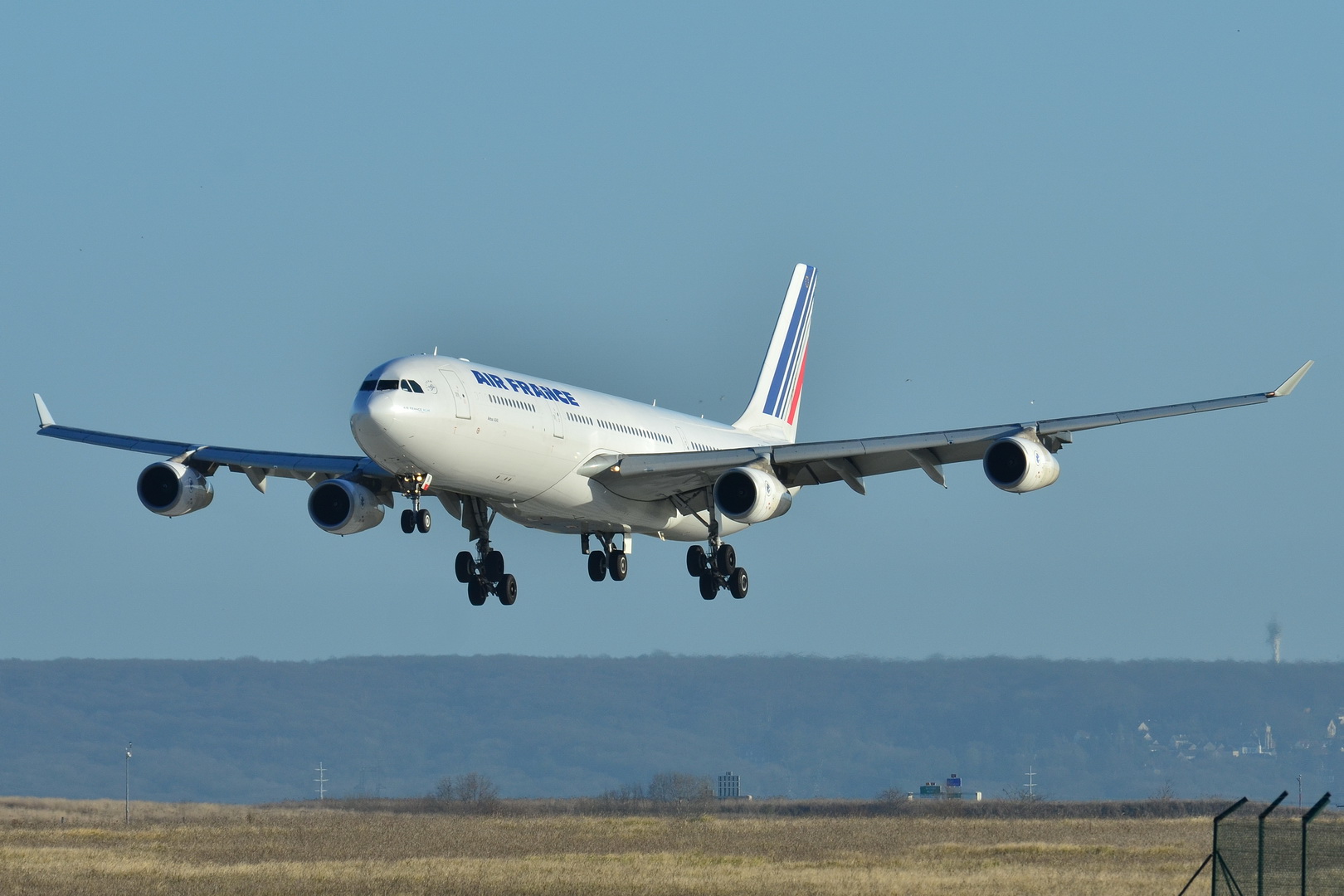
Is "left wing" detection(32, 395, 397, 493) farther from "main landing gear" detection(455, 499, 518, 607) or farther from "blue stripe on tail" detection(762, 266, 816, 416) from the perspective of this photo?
"blue stripe on tail" detection(762, 266, 816, 416)

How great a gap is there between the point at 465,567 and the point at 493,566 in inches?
31.5

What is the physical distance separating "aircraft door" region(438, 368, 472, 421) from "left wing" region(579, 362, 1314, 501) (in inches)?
213

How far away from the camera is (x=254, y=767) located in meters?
172

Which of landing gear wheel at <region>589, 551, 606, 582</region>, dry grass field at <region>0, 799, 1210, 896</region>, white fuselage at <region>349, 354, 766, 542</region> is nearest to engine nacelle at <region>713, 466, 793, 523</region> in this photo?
white fuselage at <region>349, 354, 766, 542</region>

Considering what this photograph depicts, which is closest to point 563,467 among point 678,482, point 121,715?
point 678,482

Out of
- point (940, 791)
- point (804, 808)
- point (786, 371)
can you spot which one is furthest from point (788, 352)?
point (940, 791)

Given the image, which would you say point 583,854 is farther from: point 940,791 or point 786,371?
point 940,791

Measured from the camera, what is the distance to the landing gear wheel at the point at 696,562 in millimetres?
51344

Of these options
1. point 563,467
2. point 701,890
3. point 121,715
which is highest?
point 121,715

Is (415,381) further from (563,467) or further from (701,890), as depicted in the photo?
(701,890)

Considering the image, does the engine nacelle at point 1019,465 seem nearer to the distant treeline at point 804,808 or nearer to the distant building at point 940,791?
the distant treeline at point 804,808

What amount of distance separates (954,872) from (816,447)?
12091 mm

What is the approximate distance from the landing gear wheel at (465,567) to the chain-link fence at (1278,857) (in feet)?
72.4

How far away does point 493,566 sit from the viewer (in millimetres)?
49531
